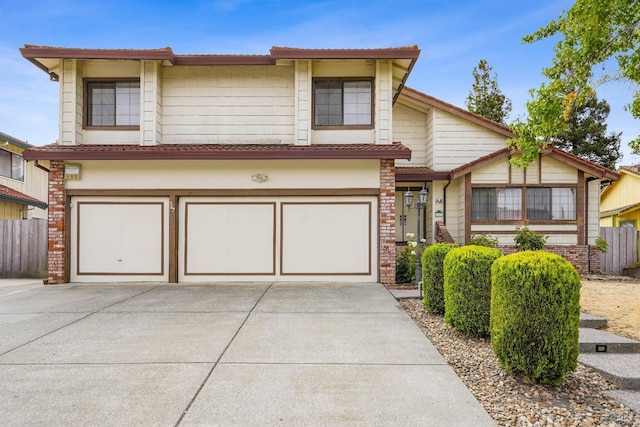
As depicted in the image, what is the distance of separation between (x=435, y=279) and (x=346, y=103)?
5.83m

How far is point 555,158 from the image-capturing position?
537 inches

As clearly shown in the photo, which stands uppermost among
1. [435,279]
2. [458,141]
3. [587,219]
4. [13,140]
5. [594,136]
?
[594,136]

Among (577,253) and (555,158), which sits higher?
(555,158)

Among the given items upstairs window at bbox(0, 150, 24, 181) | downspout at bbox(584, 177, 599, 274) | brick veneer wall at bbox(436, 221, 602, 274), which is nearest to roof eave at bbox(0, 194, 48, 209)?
upstairs window at bbox(0, 150, 24, 181)

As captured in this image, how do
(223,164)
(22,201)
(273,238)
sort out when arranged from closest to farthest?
(223,164), (273,238), (22,201)

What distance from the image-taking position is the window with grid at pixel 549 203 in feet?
45.2

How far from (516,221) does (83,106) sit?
1292cm

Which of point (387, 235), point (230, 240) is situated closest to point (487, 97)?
point (387, 235)

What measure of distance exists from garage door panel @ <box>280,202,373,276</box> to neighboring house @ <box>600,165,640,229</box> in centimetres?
1566

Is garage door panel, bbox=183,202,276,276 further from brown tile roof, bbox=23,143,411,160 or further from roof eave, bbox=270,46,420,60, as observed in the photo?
roof eave, bbox=270,46,420,60

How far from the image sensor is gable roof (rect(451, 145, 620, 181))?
13406 millimetres

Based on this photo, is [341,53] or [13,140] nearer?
[341,53]

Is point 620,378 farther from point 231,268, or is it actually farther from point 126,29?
point 126,29

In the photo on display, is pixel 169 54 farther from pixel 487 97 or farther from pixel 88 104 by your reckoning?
pixel 487 97
